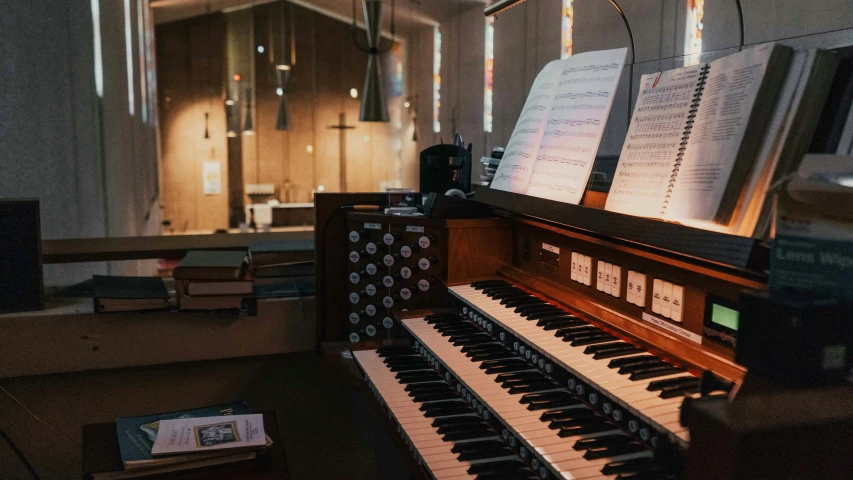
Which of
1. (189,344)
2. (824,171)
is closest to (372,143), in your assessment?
(189,344)

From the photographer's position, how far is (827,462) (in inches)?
26.6

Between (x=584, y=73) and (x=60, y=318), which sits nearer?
(x=584, y=73)

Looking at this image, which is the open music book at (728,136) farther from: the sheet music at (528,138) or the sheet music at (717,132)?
the sheet music at (528,138)

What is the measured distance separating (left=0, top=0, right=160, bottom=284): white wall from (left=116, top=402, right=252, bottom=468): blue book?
1.59 m

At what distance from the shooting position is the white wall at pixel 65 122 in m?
2.99

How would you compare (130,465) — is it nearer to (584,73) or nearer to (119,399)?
(119,399)

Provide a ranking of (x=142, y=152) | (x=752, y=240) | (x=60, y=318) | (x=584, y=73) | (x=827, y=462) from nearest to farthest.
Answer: (x=827, y=462) → (x=752, y=240) → (x=584, y=73) → (x=60, y=318) → (x=142, y=152)

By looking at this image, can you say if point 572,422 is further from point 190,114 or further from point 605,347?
point 190,114

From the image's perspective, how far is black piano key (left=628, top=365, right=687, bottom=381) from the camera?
150cm

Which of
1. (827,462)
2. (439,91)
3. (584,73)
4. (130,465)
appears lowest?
(130,465)

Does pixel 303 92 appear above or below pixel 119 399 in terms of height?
above

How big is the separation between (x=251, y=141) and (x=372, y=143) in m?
2.17

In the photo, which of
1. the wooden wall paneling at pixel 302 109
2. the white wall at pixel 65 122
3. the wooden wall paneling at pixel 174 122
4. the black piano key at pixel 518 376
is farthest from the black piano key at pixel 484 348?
the wooden wall paneling at pixel 174 122

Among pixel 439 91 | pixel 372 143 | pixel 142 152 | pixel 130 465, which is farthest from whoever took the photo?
pixel 372 143
